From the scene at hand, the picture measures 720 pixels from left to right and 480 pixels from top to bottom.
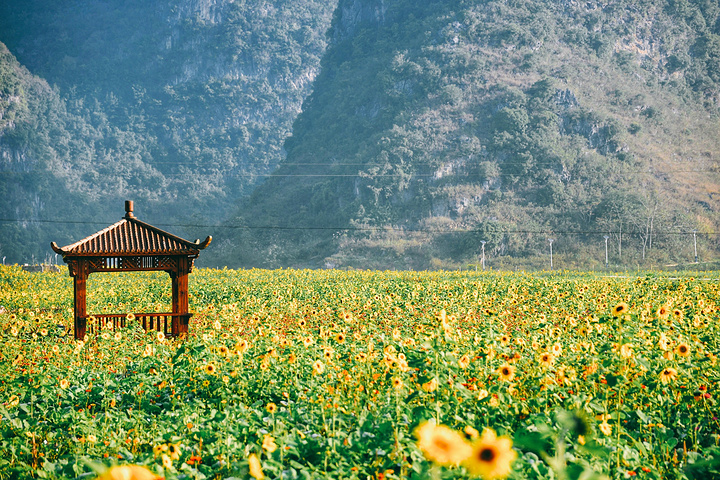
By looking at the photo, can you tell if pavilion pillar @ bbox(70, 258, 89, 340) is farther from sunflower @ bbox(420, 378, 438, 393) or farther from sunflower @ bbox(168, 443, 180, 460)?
sunflower @ bbox(420, 378, 438, 393)

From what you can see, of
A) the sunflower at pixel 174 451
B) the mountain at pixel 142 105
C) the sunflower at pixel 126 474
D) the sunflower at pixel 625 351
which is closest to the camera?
the sunflower at pixel 126 474

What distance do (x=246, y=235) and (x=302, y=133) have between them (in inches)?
1106

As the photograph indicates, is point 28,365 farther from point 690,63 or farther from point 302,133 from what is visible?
point 690,63

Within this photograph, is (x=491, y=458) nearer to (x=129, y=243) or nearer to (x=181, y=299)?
(x=129, y=243)

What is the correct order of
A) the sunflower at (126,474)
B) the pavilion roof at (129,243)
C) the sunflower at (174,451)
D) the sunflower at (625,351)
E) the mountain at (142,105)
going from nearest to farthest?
the sunflower at (126,474) → the sunflower at (174,451) → the sunflower at (625,351) → the pavilion roof at (129,243) → the mountain at (142,105)

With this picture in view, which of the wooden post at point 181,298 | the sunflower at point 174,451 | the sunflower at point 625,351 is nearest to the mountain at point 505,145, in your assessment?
the wooden post at point 181,298

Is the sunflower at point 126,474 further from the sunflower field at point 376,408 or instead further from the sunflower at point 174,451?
the sunflower at point 174,451

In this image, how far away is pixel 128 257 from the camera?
9.91m

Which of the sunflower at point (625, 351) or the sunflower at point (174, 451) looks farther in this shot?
the sunflower at point (625, 351)

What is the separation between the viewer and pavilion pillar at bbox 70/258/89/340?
9789mm

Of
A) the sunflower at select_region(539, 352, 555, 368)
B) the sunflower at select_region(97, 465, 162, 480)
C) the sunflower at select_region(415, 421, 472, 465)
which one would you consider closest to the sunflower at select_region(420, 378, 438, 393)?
the sunflower at select_region(539, 352, 555, 368)

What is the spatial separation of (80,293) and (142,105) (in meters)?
141

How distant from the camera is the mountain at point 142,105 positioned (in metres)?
104

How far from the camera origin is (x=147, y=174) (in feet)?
370
